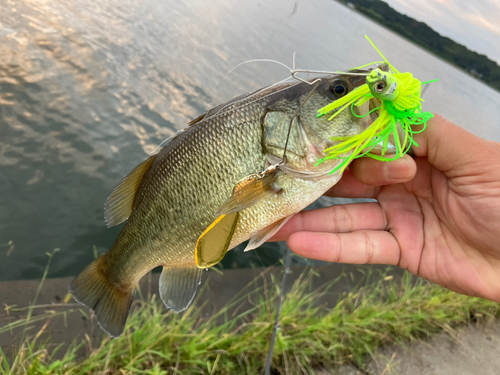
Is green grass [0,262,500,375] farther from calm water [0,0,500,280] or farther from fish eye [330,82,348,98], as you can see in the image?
fish eye [330,82,348,98]

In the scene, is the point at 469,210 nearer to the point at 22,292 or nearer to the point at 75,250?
the point at 22,292

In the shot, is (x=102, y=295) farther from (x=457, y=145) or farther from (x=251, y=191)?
(x=457, y=145)

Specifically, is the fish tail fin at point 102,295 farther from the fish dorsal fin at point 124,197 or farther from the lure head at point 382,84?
the lure head at point 382,84

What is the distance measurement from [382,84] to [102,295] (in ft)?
8.13

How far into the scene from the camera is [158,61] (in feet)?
37.5

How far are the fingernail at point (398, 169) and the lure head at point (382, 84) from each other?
17.9 inches

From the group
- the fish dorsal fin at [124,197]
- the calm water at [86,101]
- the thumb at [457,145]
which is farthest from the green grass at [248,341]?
the thumb at [457,145]

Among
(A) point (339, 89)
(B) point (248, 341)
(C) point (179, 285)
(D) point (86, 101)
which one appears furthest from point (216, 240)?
(D) point (86, 101)

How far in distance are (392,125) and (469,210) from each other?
983 millimetres

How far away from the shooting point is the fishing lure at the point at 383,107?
1476 millimetres

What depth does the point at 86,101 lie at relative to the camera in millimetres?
7762

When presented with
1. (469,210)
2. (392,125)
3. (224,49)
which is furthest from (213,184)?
(224,49)

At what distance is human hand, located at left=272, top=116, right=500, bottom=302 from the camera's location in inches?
73.2

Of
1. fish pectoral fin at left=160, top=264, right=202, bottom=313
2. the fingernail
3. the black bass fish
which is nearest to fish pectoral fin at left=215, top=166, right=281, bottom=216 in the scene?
the black bass fish
